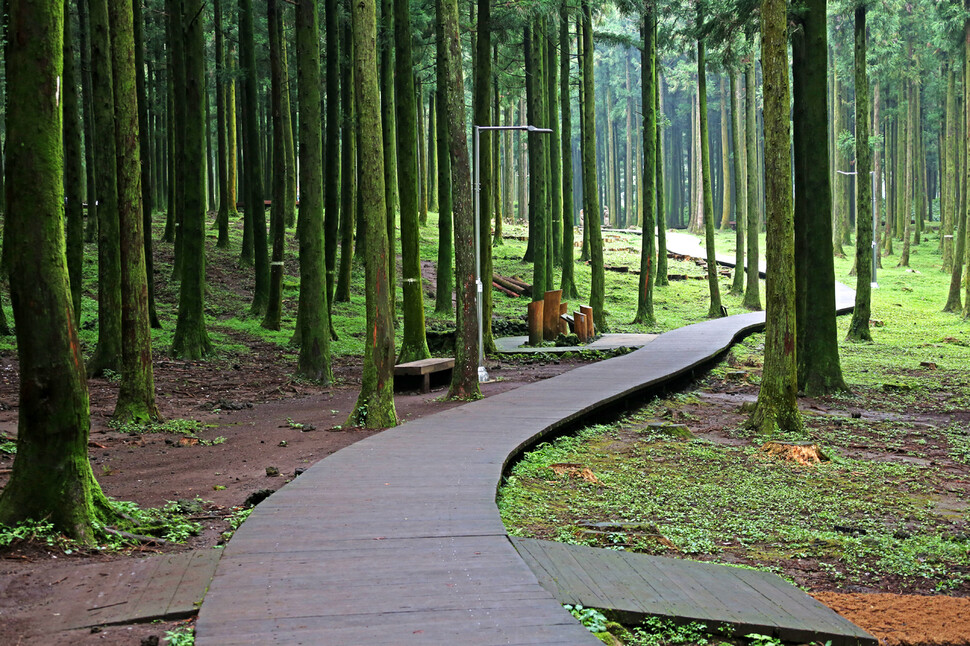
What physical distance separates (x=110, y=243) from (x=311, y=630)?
9.50 meters

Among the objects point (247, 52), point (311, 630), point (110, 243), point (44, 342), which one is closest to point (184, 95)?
point (247, 52)

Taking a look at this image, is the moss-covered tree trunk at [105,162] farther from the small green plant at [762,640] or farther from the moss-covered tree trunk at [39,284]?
the small green plant at [762,640]

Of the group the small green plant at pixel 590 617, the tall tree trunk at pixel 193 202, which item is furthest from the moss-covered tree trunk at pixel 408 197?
the small green plant at pixel 590 617

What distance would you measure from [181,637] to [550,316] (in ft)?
58.4

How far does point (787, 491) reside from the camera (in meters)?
8.71

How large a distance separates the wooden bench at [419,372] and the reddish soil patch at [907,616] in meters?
9.08

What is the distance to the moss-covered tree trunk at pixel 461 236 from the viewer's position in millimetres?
12797

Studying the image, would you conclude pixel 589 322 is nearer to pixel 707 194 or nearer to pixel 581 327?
pixel 581 327

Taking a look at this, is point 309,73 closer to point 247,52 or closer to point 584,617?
point 247,52

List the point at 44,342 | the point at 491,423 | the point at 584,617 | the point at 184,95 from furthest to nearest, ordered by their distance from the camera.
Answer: the point at 184,95
the point at 491,423
the point at 44,342
the point at 584,617

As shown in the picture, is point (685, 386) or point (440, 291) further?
point (440, 291)

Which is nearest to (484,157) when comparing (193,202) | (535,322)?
(535,322)

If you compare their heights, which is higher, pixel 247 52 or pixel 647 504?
pixel 247 52

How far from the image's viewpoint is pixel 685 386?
16.6 m
